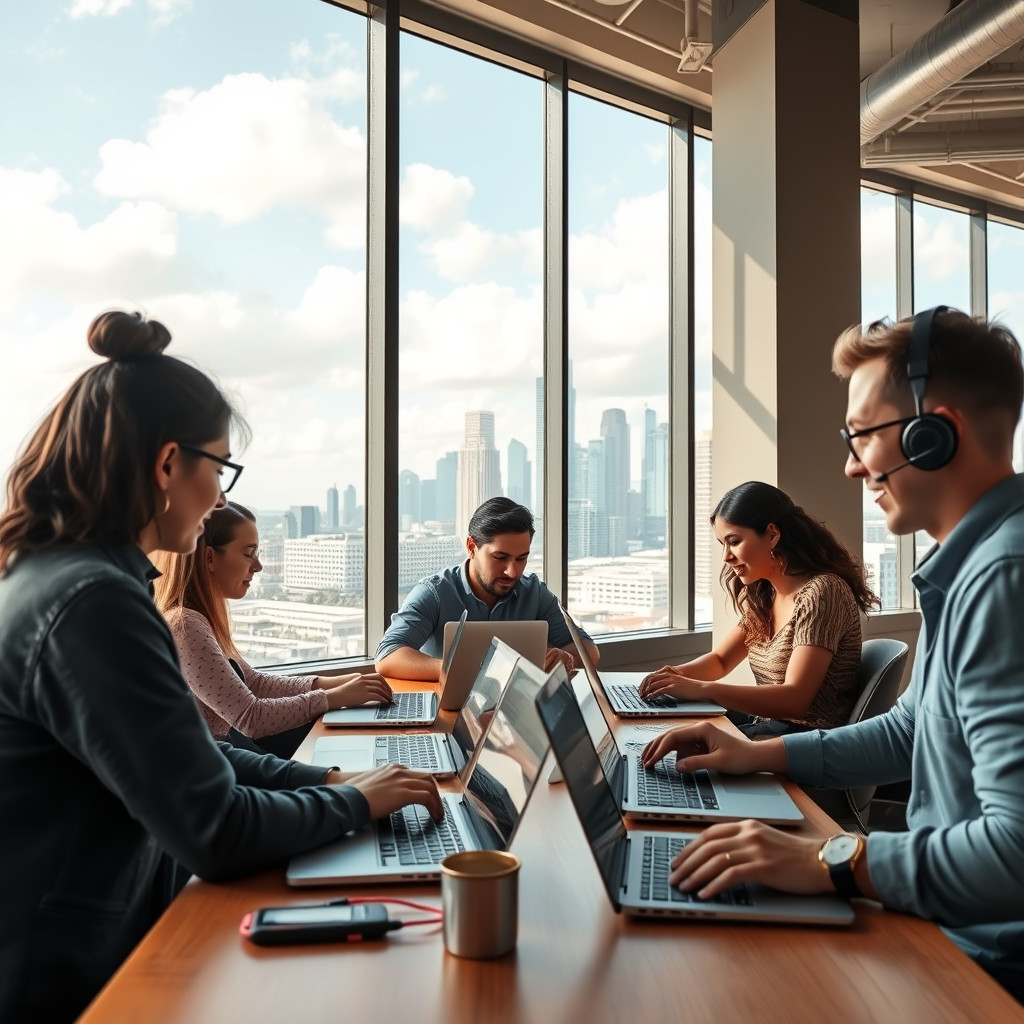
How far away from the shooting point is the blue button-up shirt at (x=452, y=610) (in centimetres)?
313

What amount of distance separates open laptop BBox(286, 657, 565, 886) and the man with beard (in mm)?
1618

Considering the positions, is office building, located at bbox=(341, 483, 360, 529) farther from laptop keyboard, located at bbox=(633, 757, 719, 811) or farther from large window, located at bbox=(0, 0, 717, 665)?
laptop keyboard, located at bbox=(633, 757, 719, 811)

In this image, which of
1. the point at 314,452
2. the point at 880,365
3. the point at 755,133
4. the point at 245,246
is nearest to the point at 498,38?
the point at 755,133

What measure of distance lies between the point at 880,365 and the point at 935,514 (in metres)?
0.23

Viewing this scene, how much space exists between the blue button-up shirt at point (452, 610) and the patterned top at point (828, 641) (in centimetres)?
79

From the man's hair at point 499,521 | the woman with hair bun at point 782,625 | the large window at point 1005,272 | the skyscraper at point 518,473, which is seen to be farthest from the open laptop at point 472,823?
the large window at point 1005,272

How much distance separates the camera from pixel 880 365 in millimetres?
1365

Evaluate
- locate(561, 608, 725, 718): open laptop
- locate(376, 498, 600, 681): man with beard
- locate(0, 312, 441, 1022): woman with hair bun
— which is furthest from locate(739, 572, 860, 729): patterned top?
locate(0, 312, 441, 1022): woman with hair bun

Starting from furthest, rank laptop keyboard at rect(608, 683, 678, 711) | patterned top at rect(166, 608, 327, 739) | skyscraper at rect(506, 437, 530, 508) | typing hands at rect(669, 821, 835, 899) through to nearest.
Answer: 1. skyscraper at rect(506, 437, 530, 508)
2. laptop keyboard at rect(608, 683, 678, 711)
3. patterned top at rect(166, 608, 327, 739)
4. typing hands at rect(669, 821, 835, 899)

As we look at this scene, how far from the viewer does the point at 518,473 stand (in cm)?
440

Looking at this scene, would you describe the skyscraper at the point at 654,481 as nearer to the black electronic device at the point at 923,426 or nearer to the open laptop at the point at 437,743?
the open laptop at the point at 437,743

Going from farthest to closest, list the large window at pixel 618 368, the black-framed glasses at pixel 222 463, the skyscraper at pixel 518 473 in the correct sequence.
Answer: the large window at pixel 618 368 < the skyscraper at pixel 518 473 < the black-framed glasses at pixel 222 463

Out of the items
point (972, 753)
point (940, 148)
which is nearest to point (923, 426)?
point (972, 753)

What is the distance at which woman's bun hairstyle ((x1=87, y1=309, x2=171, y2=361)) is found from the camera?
54.1 inches
